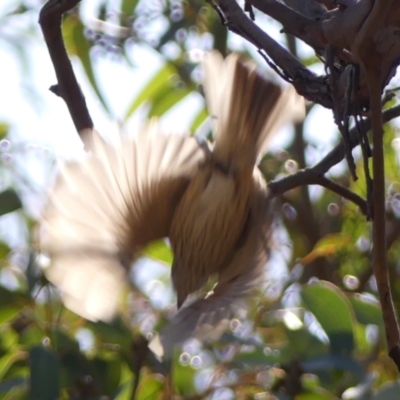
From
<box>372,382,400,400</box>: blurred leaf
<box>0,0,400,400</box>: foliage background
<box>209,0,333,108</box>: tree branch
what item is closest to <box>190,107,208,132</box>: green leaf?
<box>0,0,400,400</box>: foliage background

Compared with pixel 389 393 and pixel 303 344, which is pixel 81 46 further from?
pixel 389 393

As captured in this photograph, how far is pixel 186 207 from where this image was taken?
1484 mm

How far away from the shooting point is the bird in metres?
1.40

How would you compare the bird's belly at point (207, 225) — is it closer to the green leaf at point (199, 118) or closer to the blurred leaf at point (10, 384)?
the blurred leaf at point (10, 384)

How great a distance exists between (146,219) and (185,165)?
0.11 meters

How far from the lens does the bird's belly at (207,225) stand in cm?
146

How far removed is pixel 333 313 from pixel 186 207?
30 centimetres

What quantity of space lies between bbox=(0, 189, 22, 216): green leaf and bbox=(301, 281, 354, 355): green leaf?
51 centimetres

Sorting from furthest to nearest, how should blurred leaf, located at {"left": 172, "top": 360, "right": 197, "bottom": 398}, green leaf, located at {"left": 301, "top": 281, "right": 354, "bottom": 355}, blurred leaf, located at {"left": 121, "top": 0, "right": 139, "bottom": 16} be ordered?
1. blurred leaf, located at {"left": 121, "top": 0, "right": 139, "bottom": 16}
2. blurred leaf, located at {"left": 172, "top": 360, "right": 197, "bottom": 398}
3. green leaf, located at {"left": 301, "top": 281, "right": 354, "bottom": 355}

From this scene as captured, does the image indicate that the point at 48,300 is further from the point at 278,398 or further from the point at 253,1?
the point at 253,1

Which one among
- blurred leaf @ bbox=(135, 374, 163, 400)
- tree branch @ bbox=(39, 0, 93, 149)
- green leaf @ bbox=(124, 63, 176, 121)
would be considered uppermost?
tree branch @ bbox=(39, 0, 93, 149)

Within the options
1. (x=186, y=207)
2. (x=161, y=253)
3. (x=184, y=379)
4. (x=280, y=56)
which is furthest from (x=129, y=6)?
(x=280, y=56)

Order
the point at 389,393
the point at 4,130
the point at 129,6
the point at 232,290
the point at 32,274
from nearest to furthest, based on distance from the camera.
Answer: the point at 389,393
the point at 232,290
the point at 32,274
the point at 4,130
the point at 129,6

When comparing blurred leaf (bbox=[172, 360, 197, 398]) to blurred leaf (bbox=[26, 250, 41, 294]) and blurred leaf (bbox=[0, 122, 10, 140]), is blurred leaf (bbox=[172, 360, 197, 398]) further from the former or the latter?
blurred leaf (bbox=[0, 122, 10, 140])
